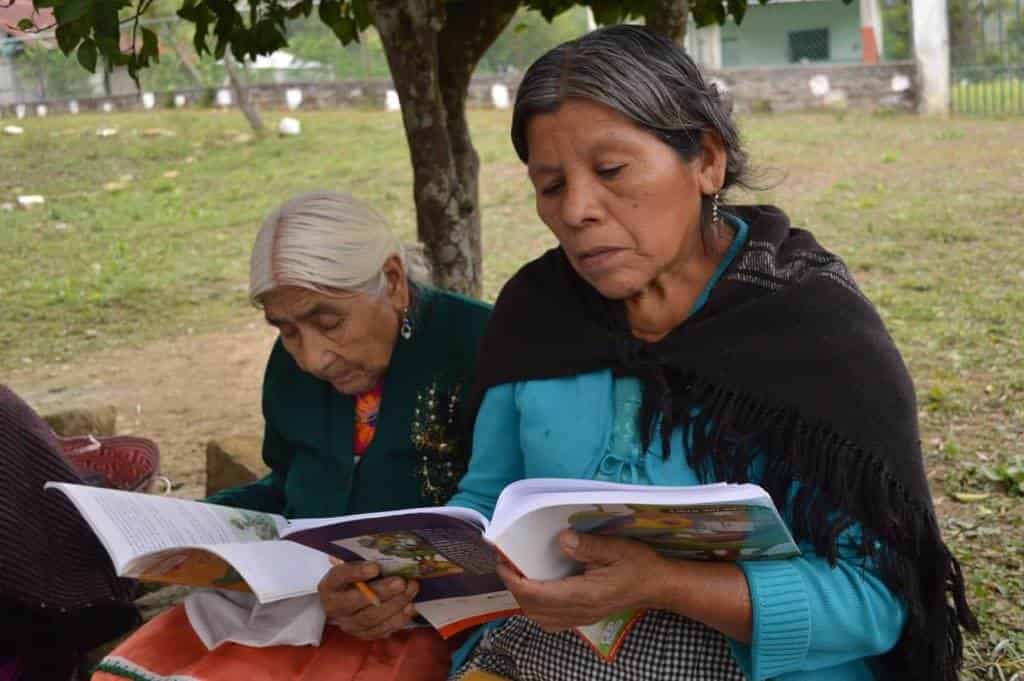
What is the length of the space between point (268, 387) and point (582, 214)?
112cm

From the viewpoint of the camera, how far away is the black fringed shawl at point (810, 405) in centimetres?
192

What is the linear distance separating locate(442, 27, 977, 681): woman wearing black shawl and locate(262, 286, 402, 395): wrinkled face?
1.63ft

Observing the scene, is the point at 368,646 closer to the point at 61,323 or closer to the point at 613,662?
the point at 613,662

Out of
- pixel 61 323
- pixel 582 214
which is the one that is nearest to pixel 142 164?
pixel 61 323

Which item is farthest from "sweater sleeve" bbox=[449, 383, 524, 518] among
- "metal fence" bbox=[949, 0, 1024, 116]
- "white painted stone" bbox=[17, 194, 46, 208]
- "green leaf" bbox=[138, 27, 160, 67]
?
"metal fence" bbox=[949, 0, 1024, 116]

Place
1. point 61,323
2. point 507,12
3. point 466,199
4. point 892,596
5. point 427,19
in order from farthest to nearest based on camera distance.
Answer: point 61,323 < point 507,12 < point 466,199 < point 427,19 < point 892,596

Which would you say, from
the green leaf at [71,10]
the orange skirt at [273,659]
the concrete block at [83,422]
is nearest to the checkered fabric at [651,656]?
the orange skirt at [273,659]

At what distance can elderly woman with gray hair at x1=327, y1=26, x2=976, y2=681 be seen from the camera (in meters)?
1.92

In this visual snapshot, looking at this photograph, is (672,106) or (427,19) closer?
(672,106)

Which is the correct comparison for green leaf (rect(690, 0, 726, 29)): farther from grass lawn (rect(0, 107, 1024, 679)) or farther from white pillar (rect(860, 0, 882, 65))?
white pillar (rect(860, 0, 882, 65))

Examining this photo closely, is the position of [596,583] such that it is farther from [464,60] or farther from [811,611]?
[464,60]

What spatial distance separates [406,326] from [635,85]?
3.04 feet

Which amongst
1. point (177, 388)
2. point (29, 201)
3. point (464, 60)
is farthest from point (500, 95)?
point (464, 60)

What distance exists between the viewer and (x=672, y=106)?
6.66ft
